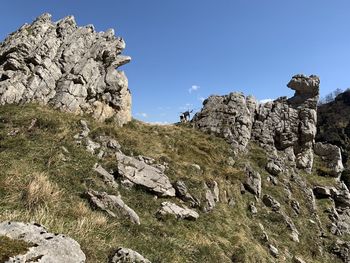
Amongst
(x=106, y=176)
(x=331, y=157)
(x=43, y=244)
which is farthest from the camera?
(x=331, y=157)

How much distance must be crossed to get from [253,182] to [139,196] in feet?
40.8

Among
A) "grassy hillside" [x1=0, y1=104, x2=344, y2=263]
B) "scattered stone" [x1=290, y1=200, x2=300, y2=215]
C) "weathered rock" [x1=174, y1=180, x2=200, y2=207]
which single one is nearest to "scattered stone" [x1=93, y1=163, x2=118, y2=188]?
"grassy hillside" [x1=0, y1=104, x2=344, y2=263]

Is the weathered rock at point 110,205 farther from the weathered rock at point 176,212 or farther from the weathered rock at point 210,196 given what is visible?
the weathered rock at point 210,196

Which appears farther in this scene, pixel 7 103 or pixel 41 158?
pixel 7 103

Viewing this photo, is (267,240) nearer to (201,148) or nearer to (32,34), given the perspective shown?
(201,148)

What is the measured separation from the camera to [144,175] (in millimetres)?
19328

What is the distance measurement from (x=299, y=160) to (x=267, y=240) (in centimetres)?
1800

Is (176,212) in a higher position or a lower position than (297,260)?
higher

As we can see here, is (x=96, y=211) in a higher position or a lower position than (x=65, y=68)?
lower

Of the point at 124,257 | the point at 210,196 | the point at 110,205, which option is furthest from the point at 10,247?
the point at 210,196

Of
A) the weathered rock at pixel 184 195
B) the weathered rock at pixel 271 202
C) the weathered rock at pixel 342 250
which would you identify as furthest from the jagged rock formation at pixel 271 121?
the weathered rock at pixel 184 195

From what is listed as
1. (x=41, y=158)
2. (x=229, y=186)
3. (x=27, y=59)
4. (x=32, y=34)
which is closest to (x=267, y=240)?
(x=229, y=186)

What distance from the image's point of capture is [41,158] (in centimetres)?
1641

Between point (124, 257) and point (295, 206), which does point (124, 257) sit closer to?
point (124, 257)
